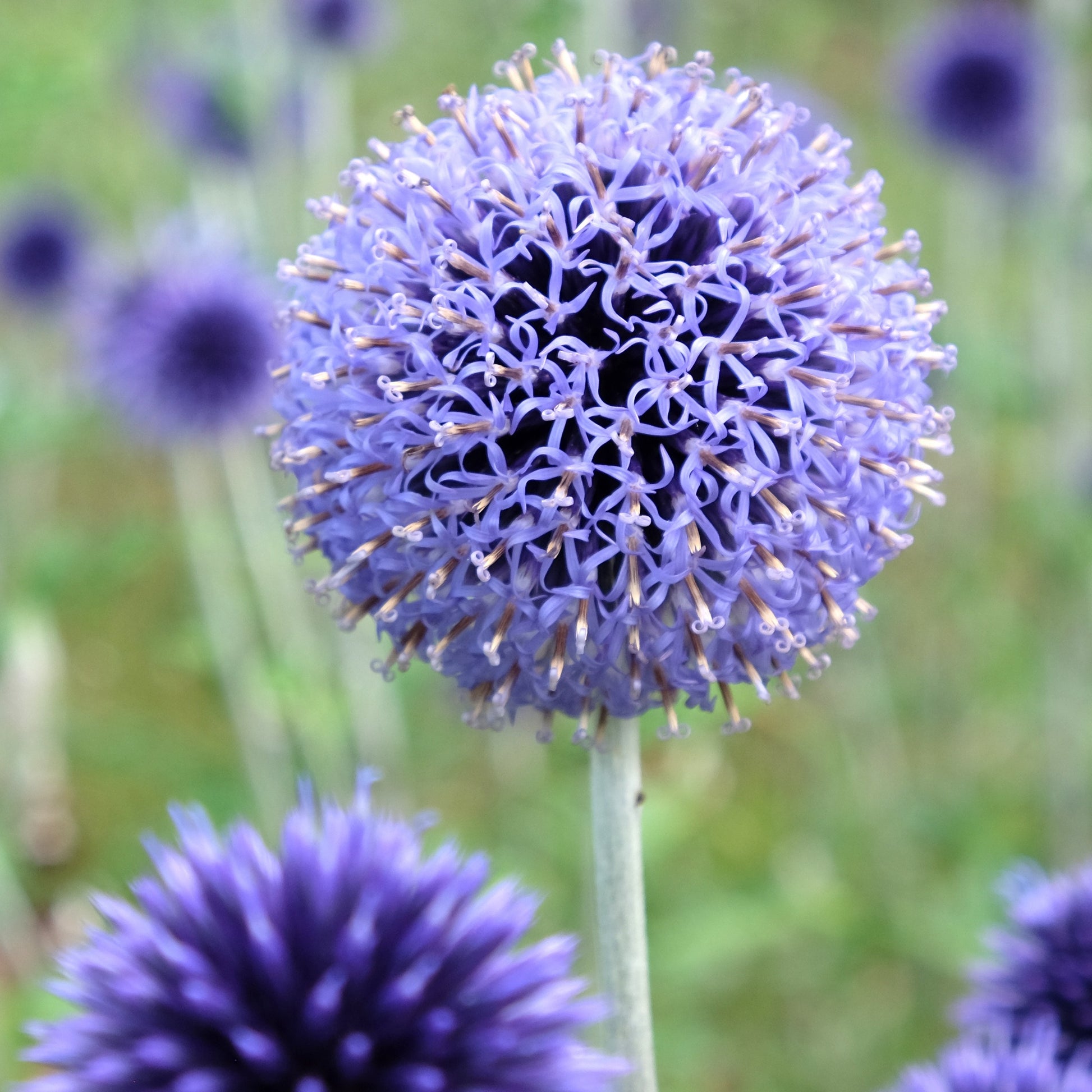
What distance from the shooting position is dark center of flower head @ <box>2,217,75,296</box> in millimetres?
5148

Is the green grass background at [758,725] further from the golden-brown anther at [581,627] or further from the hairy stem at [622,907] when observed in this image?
the golden-brown anther at [581,627]

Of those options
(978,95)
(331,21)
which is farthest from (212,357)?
(978,95)

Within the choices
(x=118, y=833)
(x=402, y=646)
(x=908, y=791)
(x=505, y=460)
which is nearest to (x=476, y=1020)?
(x=402, y=646)

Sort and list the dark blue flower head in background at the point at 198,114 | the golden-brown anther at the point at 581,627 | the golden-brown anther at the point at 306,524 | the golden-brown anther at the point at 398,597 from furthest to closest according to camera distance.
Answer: the dark blue flower head in background at the point at 198,114
the golden-brown anther at the point at 306,524
the golden-brown anther at the point at 398,597
the golden-brown anther at the point at 581,627

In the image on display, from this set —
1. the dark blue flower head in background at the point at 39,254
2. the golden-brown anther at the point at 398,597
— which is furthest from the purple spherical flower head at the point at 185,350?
the golden-brown anther at the point at 398,597

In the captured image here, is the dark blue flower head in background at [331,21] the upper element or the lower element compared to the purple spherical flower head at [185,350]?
upper

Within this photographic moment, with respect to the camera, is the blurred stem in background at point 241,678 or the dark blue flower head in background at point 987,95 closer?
the blurred stem in background at point 241,678

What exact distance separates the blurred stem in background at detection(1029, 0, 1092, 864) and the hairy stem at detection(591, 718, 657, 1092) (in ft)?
9.84

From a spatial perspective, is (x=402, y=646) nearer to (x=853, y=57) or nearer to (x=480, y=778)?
(x=480, y=778)

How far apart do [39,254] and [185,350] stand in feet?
6.35

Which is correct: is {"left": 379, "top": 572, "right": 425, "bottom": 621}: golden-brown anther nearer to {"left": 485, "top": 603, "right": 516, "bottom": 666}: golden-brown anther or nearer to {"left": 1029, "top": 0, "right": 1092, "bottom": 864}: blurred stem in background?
{"left": 485, "top": 603, "right": 516, "bottom": 666}: golden-brown anther

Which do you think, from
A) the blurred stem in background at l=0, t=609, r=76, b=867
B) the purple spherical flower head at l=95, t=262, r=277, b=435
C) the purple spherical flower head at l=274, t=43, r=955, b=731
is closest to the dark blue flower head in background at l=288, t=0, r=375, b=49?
the purple spherical flower head at l=95, t=262, r=277, b=435

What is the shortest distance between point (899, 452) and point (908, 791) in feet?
11.2

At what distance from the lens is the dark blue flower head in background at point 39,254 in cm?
515
